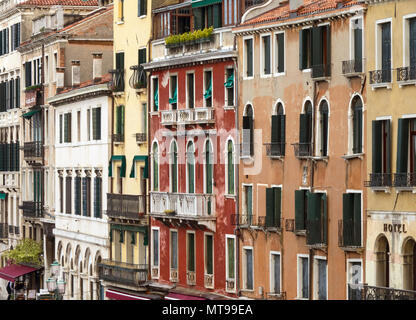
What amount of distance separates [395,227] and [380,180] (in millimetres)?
1658

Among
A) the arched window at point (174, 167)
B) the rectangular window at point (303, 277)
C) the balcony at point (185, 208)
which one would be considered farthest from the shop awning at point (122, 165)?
the rectangular window at point (303, 277)

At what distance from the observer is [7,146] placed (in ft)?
326

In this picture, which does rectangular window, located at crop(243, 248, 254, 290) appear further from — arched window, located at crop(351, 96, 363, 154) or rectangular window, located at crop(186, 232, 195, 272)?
arched window, located at crop(351, 96, 363, 154)

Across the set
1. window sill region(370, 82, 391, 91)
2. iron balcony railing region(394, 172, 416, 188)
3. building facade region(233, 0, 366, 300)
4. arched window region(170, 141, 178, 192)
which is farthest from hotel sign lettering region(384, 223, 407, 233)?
arched window region(170, 141, 178, 192)

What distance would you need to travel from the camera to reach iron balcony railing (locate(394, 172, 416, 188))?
154ft

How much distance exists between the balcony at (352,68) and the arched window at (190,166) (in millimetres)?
15123

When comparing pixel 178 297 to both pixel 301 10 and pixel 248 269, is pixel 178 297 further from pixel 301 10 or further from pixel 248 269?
pixel 301 10

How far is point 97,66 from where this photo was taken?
79.5 meters

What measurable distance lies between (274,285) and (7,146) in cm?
4401

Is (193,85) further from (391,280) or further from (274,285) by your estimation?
(391,280)

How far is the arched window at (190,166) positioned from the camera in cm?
6588

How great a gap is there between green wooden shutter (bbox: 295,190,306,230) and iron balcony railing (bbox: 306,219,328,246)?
3.54ft
